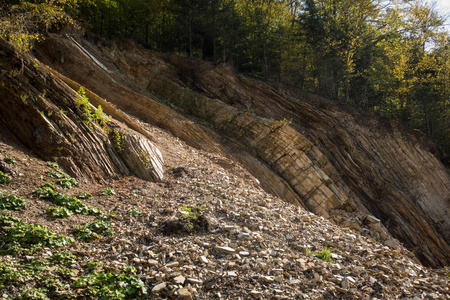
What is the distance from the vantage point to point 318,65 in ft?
68.7

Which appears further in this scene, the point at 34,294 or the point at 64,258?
the point at 64,258

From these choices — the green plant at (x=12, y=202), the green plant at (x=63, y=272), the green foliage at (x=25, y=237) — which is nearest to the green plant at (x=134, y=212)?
the green foliage at (x=25, y=237)

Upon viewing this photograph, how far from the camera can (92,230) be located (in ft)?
16.9

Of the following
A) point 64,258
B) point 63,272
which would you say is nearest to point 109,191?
point 64,258

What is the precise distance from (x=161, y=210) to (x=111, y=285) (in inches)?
96.0

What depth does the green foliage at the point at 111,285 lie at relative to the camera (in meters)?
3.77

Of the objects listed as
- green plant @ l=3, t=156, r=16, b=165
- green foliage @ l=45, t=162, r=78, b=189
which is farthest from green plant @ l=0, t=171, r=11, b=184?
green foliage @ l=45, t=162, r=78, b=189

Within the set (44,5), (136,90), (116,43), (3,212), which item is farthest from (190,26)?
(3,212)

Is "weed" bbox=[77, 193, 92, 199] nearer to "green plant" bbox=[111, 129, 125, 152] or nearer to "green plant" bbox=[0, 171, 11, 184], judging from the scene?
"green plant" bbox=[0, 171, 11, 184]

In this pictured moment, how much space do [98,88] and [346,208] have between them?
11420 mm

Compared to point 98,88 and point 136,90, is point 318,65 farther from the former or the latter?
point 98,88

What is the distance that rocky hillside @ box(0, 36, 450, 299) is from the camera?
4.26 metres

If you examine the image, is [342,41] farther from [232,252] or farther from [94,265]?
[94,265]

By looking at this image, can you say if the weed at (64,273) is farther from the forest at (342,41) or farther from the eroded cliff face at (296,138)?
the forest at (342,41)
